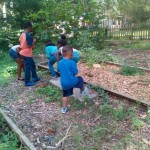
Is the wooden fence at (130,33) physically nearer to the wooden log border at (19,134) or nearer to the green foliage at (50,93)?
the green foliage at (50,93)

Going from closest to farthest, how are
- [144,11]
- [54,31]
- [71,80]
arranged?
[71,80] → [54,31] → [144,11]

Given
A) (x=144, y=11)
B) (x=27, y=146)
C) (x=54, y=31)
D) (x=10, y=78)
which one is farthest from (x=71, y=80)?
(x=144, y=11)

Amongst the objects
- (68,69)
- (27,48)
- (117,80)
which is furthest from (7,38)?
(68,69)

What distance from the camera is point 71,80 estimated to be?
518cm

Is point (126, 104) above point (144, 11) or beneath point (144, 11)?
beneath

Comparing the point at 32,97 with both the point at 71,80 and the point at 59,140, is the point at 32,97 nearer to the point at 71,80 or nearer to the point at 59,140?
the point at 71,80

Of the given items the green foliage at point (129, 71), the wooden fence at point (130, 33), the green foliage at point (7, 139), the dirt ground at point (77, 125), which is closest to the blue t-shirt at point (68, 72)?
the dirt ground at point (77, 125)

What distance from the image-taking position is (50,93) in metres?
6.43

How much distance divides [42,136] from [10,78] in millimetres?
4390

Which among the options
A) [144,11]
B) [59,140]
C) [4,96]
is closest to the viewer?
[59,140]

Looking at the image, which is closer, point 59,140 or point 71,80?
point 59,140

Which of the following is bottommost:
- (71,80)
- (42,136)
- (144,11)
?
(42,136)

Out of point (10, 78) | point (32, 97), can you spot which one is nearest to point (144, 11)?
point (10, 78)

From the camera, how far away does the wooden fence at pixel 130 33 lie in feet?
55.2
